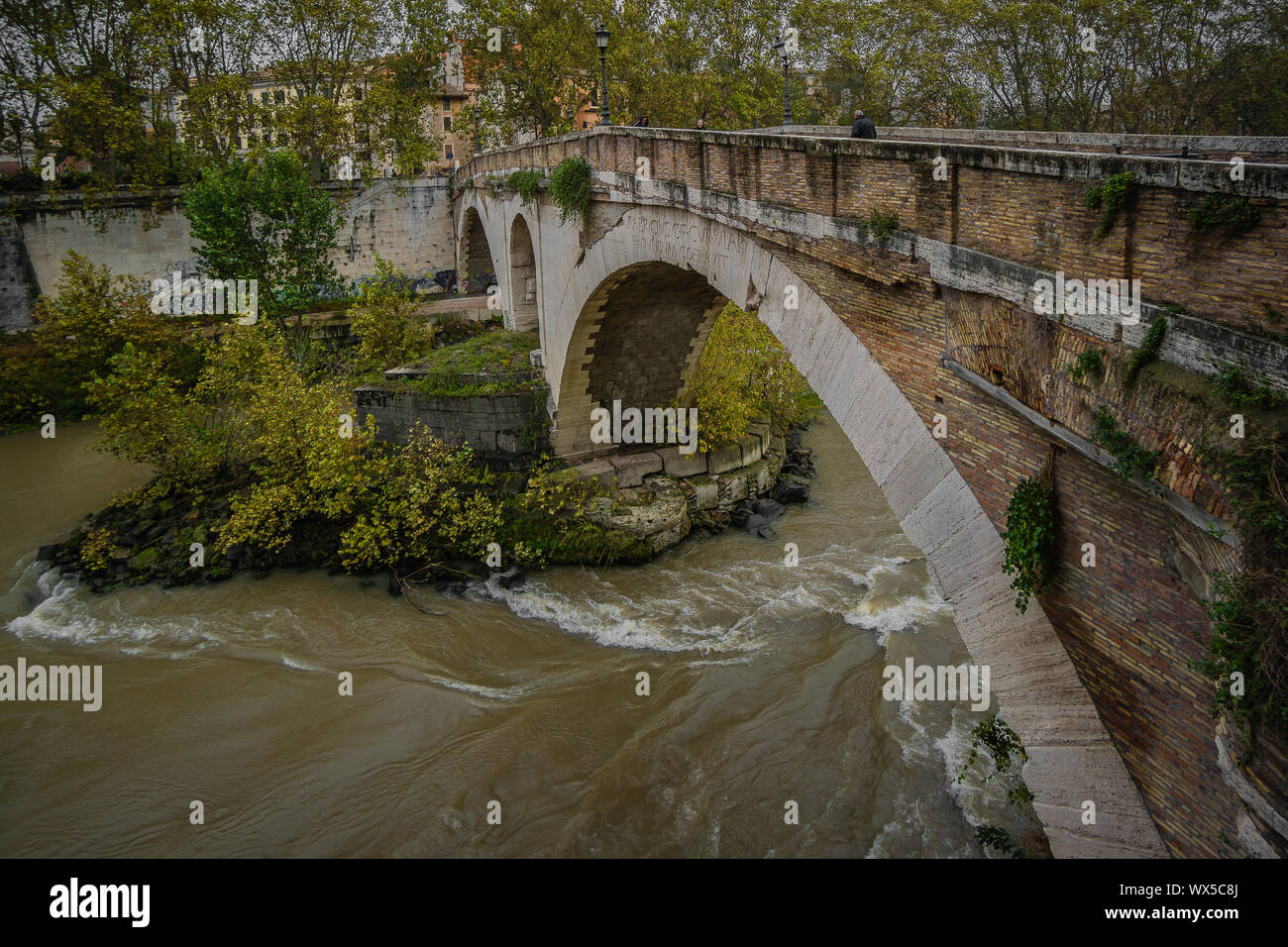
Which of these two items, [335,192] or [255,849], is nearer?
[255,849]

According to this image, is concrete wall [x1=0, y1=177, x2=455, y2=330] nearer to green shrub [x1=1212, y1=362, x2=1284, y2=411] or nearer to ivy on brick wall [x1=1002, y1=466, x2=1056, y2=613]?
ivy on brick wall [x1=1002, y1=466, x2=1056, y2=613]

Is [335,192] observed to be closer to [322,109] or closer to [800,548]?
[322,109]

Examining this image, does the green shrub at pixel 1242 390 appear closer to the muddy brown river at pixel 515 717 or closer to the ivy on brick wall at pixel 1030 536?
the ivy on brick wall at pixel 1030 536

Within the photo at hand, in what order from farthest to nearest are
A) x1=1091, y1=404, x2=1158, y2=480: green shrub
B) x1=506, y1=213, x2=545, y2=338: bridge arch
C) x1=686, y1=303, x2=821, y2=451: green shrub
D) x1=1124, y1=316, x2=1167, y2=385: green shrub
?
x1=506, y1=213, x2=545, y2=338: bridge arch → x1=686, y1=303, x2=821, y2=451: green shrub → x1=1091, y1=404, x2=1158, y2=480: green shrub → x1=1124, y1=316, x2=1167, y2=385: green shrub

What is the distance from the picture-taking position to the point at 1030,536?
4.62 metres

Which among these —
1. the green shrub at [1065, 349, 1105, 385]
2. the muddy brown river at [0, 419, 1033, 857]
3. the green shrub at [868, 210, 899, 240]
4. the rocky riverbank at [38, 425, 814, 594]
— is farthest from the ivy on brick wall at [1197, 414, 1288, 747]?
the rocky riverbank at [38, 425, 814, 594]

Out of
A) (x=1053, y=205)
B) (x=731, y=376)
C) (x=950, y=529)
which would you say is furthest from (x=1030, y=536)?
(x=731, y=376)

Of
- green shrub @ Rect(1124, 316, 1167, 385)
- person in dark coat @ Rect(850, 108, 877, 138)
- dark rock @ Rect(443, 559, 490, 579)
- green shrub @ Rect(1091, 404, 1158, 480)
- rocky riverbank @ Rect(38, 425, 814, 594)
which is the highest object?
person in dark coat @ Rect(850, 108, 877, 138)

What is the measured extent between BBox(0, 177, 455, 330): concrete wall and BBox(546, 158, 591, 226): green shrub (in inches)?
575

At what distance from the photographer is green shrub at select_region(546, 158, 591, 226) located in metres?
12.1

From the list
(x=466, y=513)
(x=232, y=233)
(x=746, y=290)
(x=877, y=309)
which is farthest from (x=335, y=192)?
(x=877, y=309)

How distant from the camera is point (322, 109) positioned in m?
25.7

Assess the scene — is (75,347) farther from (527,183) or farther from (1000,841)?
(1000,841)

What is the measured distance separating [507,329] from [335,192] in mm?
13200
